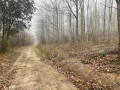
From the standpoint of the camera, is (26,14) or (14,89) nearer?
(14,89)

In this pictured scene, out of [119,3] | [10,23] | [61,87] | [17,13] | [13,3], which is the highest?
[13,3]

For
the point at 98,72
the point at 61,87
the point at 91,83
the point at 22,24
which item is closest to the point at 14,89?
the point at 61,87

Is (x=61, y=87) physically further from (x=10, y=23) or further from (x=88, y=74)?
(x=10, y=23)

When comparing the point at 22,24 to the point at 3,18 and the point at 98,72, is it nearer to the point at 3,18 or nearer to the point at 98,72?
the point at 3,18

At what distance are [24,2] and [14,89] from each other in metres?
13.8

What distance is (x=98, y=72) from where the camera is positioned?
201 inches

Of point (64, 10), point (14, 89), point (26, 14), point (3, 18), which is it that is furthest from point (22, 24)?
point (14, 89)

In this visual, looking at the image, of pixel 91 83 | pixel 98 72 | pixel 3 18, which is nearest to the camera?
pixel 91 83

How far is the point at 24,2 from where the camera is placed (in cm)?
1468

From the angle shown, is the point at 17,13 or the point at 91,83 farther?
the point at 17,13

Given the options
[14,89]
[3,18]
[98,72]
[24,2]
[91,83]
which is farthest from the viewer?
[24,2]

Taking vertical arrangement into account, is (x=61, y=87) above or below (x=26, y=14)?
below

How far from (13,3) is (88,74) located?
14119 millimetres

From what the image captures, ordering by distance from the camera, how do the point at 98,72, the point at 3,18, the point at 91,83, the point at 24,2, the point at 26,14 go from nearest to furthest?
1. the point at 91,83
2. the point at 98,72
3. the point at 3,18
4. the point at 24,2
5. the point at 26,14
